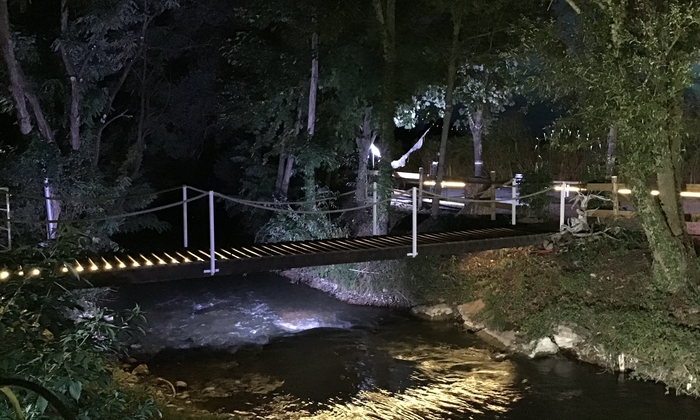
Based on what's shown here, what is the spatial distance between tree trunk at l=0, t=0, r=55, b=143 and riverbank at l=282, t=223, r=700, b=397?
6765 mm

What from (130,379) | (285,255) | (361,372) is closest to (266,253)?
(285,255)

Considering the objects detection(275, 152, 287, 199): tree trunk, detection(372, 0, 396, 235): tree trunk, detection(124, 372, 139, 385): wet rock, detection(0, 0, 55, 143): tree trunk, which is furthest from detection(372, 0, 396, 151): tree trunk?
detection(124, 372, 139, 385): wet rock

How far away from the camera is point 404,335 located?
1165 cm

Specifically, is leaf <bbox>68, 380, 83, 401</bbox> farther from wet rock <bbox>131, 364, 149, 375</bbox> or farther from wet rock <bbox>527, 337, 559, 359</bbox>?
wet rock <bbox>527, 337, 559, 359</bbox>

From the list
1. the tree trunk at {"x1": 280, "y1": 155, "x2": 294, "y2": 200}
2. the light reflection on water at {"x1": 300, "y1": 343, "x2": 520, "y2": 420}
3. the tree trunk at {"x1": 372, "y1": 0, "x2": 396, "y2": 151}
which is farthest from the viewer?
the tree trunk at {"x1": 280, "y1": 155, "x2": 294, "y2": 200}

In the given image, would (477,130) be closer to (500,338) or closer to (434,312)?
(434,312)

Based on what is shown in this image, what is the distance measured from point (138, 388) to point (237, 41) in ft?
41.5

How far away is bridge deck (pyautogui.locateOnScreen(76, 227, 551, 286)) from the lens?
8945 mm

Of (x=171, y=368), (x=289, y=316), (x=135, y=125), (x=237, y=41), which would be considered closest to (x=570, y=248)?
(x=289, y=316)

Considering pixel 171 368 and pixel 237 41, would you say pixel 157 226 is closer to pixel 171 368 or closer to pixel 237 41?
pixel 237 41

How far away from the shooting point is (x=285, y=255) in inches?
393

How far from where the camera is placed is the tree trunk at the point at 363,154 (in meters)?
17.5

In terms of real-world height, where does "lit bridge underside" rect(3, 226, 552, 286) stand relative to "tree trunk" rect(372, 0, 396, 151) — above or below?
below

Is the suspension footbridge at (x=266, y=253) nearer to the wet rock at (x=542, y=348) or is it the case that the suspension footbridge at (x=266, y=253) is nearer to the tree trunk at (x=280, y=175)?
the wet rock at (x=542, y=348)
